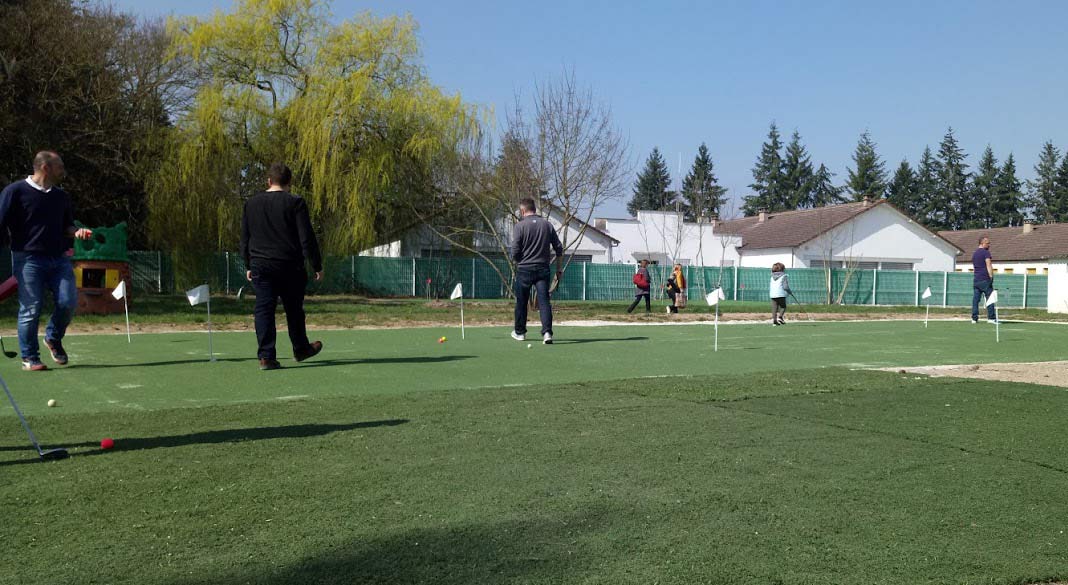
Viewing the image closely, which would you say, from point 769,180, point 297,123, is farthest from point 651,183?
point 297,123

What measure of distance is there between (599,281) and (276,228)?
3733 cm

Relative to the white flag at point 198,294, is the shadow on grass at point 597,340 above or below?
below

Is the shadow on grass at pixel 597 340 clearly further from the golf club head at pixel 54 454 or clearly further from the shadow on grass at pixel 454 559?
the shadow on grass at pixel 454 559

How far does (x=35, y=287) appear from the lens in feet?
27.0

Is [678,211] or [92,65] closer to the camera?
[92,65]

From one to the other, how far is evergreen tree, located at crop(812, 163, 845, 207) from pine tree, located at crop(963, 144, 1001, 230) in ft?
48.1

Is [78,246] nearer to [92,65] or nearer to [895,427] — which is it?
[92,65]

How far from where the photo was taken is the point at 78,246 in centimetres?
1992

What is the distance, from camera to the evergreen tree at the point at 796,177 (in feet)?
347

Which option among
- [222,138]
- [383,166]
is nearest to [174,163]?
[222,138]

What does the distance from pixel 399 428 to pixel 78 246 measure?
56.4 feet

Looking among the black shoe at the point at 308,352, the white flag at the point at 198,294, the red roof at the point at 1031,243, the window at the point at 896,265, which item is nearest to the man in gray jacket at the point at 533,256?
the black shoe at the point at 308,352

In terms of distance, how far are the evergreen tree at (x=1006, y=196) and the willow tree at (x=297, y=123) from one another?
86.5 m

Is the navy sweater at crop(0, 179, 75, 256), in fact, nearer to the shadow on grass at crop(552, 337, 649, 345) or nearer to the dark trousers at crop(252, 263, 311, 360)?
the dark trousers at crop(252, 263, 311, 360)
